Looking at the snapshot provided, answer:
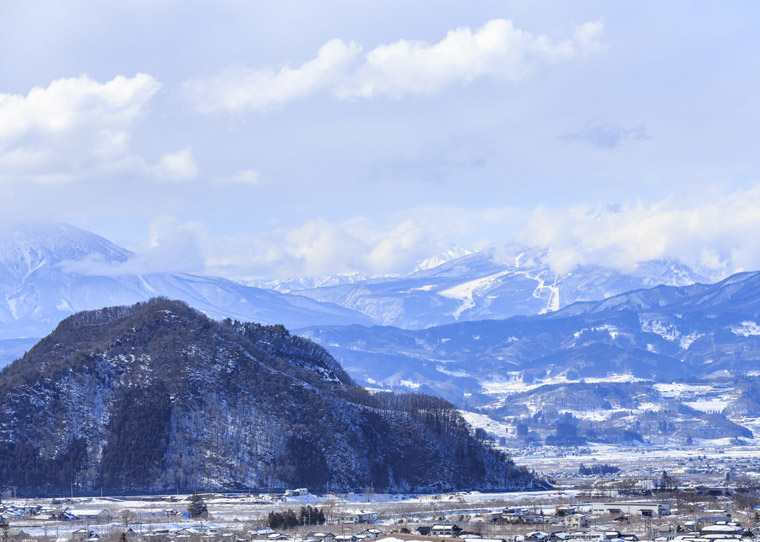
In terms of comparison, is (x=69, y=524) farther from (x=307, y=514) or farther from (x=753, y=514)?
(x=753, y=514)

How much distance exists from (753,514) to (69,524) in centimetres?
8712

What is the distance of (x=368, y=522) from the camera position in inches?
6885

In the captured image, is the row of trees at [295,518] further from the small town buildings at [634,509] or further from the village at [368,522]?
the small town buildings at [634,509]

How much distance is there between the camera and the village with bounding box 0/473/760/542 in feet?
484

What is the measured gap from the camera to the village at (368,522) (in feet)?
484

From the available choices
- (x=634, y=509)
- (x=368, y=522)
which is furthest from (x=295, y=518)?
(x=634, y=509)

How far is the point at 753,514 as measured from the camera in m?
179

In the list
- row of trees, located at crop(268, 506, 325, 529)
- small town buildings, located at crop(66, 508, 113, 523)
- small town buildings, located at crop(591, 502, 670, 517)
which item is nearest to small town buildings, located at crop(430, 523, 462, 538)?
row of trees, located at crop(268, 506, 325, 529)

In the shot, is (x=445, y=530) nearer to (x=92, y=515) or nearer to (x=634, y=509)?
(x=634, y=509)

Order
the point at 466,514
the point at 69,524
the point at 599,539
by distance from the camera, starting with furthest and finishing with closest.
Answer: the point at 466,514, the point at 69,524, the point at 599,539

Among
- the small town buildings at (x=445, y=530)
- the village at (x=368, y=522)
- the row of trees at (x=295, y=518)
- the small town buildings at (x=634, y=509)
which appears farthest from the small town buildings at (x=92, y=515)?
the small town buildings at (x=634, y=509)

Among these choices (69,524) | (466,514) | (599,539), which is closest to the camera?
(599,539)

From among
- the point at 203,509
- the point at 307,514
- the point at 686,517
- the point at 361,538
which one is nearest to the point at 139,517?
the point at 203,509

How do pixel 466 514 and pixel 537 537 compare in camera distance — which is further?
pixel 466 514
